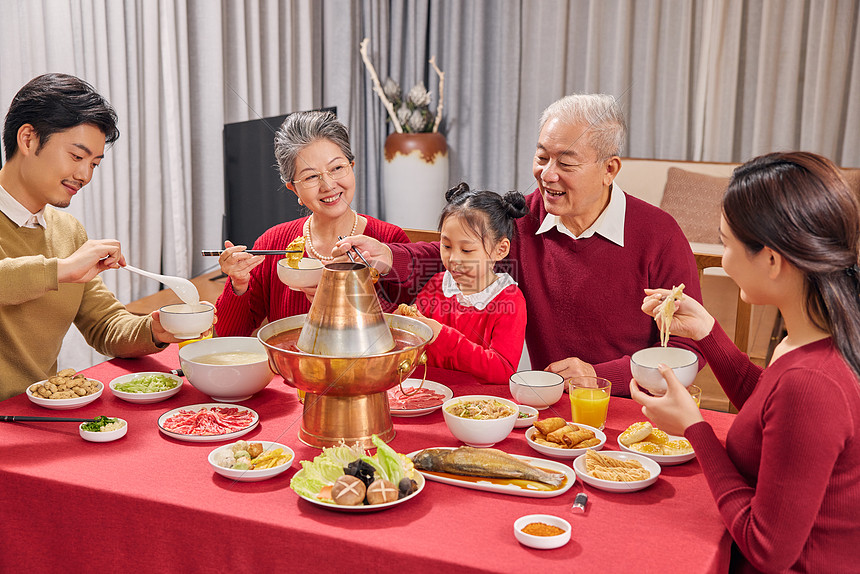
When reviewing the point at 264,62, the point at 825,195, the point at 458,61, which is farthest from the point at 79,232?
the point at 458,61

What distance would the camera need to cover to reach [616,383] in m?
2.02

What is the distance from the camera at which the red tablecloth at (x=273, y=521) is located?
45.9 inches

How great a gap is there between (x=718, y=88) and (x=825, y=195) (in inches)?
164

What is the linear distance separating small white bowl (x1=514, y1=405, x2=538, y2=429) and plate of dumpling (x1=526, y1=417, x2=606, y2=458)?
5 centimetres

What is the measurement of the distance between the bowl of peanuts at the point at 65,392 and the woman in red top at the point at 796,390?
1295mm

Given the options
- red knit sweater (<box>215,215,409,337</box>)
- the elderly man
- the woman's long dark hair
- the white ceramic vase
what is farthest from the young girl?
the white ceramic vase

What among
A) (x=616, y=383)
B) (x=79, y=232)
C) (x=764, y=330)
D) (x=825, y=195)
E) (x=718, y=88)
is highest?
(x=718, y=88)

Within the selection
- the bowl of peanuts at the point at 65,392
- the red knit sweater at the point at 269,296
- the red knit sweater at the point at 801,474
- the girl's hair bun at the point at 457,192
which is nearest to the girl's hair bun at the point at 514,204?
the girl's hair bun at the point at 457,192

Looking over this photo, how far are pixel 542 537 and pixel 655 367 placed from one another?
51 cm

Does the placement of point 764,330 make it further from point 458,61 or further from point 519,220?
point 458,61

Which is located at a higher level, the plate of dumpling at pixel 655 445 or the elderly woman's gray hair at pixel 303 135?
the elderly woman's gray hair at pixel 303 135

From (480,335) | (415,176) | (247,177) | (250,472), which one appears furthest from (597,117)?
(415,176)

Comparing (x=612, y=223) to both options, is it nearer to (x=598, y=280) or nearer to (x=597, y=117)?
(x=598, y=280)

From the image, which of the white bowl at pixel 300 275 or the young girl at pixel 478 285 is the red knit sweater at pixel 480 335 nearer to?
the young girl at pixel 478 285
